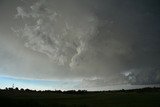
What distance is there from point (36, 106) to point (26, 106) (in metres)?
3.12

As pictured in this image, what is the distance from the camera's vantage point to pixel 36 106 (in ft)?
229

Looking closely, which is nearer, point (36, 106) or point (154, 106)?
point (36, 106)

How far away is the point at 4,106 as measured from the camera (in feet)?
224

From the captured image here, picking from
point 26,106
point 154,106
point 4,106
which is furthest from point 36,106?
point 154,106

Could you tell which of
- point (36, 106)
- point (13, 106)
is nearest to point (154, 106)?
point (36, 106)

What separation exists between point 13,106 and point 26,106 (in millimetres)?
3766

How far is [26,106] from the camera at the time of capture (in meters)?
70.5

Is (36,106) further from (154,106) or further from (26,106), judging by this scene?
(154,106)

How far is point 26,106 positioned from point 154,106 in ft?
156

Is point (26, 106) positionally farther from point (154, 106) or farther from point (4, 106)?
point (154, 106)

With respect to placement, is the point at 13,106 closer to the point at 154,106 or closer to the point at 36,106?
the point at 36,106

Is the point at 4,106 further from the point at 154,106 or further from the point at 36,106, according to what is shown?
the point at 154,106

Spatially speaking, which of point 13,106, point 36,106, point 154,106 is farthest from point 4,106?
point 154,106

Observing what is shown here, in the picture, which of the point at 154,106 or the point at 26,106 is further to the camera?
the point at 154,106
